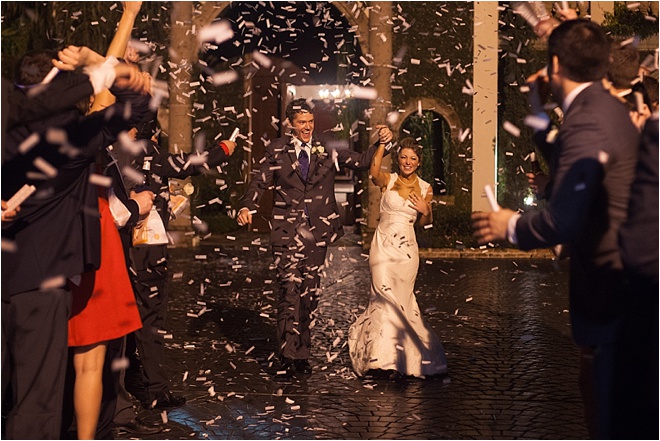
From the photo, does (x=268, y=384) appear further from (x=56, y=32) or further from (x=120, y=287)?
(x=56, y=32)

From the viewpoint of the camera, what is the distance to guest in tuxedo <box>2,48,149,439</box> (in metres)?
4.59

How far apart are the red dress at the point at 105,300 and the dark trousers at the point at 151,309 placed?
1.44 metres

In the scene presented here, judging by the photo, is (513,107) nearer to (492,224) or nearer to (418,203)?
(418,203)

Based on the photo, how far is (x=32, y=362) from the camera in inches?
181

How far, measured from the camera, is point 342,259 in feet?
54.4

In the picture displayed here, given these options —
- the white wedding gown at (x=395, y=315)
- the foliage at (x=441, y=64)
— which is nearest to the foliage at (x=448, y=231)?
the foliage at (x=441, y=64)

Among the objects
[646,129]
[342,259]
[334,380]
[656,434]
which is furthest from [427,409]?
[342,259]

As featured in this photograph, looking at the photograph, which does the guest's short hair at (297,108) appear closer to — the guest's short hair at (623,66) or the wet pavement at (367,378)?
the wet pavement at (367,378)

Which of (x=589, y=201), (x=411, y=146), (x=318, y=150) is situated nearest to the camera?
(x=589, y=201)

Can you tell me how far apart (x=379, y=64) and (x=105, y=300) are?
15694mm

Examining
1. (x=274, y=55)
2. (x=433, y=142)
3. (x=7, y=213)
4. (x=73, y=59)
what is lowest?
(x=7, y=213)

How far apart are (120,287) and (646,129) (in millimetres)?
2835

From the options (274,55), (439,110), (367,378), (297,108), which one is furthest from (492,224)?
(274,55)

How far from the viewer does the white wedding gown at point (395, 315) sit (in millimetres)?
7555
